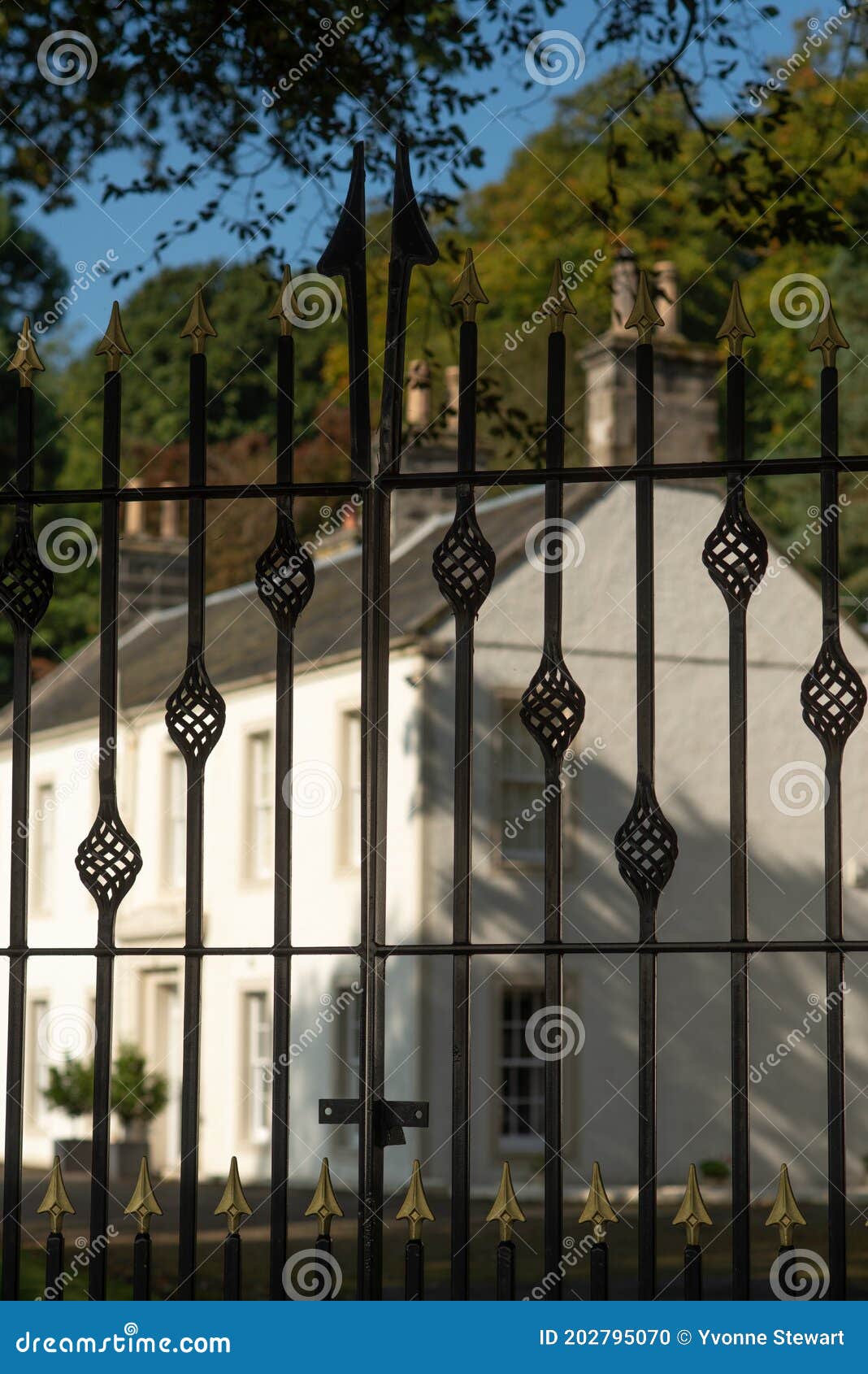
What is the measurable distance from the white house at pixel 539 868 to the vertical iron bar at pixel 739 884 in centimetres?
1650

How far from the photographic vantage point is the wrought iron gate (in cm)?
383

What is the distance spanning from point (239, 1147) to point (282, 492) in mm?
20548

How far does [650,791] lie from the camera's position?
3959mm

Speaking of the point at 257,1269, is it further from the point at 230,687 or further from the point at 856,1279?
the point at 230,687

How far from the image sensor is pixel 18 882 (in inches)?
167

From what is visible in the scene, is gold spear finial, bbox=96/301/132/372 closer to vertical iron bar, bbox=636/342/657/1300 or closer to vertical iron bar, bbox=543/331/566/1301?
vertical iron bar, bbox=543/331/566/1301

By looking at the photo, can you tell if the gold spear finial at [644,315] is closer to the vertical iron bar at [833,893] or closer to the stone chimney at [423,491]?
the vertical iron bar at [833,893]

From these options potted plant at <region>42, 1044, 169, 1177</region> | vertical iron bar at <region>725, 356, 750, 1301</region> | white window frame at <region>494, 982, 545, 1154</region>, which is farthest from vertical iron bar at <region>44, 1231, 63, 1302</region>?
potted plant at <region>42, 1044, 169, 1177</region>

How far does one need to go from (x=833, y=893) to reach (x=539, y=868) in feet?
60.4

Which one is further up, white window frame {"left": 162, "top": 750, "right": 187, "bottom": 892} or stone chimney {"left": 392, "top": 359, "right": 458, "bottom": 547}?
stone chimney {"left": 392, "top": 359, "right": 458, "bottom": 547}

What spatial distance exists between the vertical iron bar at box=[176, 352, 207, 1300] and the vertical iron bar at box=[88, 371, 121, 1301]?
19 centimetres

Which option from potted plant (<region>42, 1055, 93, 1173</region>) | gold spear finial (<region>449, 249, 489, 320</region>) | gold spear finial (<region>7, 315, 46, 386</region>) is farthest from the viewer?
potted plant (<region>42, 1055, 93, 1173</region>)

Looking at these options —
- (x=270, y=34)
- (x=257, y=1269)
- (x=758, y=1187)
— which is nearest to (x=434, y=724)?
(x=758, y=1187)

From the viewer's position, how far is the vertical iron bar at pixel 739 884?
3768mm
